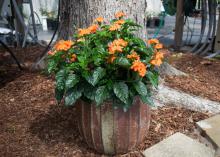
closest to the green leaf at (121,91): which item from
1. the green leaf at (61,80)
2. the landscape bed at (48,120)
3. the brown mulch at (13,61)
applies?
the green leaf at (61,80)

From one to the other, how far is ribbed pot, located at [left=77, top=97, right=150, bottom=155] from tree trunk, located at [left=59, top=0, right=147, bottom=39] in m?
1.03

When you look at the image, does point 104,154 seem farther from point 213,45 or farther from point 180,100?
point 213,45

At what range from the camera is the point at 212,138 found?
2.19 metres

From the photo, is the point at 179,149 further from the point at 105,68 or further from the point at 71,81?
the point at 71,81

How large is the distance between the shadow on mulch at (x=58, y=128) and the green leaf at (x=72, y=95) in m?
0.57

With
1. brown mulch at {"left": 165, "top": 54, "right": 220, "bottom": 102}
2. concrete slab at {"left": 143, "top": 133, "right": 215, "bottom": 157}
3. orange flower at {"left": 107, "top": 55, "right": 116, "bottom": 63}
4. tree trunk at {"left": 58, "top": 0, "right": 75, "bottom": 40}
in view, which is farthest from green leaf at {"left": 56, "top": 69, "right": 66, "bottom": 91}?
brown mulch at {"left": 165, "top": 54, "right": 220, "bottom": 102}

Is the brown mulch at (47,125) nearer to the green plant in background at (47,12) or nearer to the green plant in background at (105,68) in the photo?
the green plant in background at (105,68)

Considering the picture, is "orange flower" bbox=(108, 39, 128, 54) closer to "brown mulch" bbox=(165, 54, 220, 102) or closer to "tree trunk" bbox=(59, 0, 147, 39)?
"tree trunk" bbox=(59, 0, 147, 39)

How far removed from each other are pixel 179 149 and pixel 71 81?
1.00 m

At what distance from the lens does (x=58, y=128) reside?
240 centimetres

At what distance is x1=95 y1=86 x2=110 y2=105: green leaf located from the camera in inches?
67.9

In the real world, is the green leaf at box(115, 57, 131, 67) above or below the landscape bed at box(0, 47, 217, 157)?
above

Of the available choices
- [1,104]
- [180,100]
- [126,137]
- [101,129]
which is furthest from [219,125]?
[1,104]

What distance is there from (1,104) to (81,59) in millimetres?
1488
